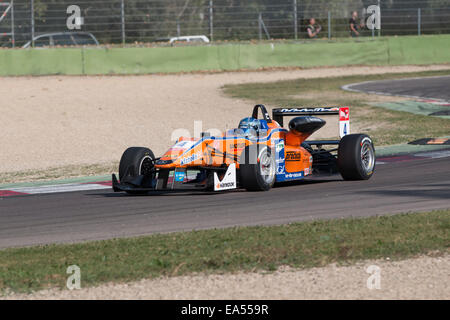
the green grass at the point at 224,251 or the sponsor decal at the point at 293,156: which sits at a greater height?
the sponsor decal at the point at 293,156

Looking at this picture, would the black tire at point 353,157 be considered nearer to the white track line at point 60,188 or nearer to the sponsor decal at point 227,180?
the sponsor decal at point 227,180

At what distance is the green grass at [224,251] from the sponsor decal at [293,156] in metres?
3.15

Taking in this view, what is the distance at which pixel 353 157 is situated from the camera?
11.7m

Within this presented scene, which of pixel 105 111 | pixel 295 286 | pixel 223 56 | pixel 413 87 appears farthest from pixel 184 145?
pixel 223 56

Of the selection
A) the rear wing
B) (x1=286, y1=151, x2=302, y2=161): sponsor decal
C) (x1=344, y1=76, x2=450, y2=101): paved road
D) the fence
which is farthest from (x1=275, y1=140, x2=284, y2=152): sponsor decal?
the fence

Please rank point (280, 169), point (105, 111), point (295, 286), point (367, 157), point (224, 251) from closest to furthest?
1. point (295, 286)
2. point (224, 251)
3. point (280, 169)
4. point (367, 157)
5. point (105, 111)

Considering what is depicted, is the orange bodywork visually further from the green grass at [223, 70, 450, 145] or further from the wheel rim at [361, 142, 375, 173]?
the green grass at [223, 70, 450, 145]

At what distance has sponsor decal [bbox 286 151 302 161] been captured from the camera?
456 inches

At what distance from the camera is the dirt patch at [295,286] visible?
6.00 metres

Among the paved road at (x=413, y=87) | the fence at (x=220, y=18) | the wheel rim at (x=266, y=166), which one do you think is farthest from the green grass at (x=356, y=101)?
the wheel rim at (x=266, y=166)

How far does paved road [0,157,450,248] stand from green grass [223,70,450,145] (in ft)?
20.1

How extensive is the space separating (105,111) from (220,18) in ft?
30.6

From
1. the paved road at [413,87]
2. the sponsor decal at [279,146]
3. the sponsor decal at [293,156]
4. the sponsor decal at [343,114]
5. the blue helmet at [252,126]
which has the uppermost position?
the paved road at [413,87]

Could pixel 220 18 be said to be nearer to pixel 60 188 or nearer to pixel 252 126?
pixel 60 188
